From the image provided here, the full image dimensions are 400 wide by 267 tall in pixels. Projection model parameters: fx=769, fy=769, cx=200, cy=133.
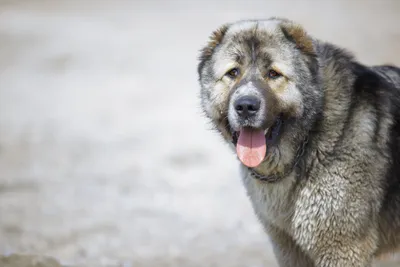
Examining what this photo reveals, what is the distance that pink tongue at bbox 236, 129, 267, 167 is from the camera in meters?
5.13

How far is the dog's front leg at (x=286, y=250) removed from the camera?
17.9 feet

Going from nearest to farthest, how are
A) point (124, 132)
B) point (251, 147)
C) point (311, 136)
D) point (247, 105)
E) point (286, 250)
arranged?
point (247, 105) → point (251, 147) → point (311, 136) → point (286, 250) → point (124, 132)

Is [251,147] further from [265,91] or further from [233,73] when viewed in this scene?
[233,73]

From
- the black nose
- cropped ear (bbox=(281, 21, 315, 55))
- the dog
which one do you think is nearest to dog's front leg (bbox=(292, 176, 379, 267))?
the dog

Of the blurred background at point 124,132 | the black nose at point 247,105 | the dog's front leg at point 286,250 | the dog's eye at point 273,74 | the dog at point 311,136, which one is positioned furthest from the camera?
the blurred background at point 124,132

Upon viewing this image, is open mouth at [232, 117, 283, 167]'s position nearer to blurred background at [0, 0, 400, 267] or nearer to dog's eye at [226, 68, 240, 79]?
dog's eye at [226, 68, 240, 79]

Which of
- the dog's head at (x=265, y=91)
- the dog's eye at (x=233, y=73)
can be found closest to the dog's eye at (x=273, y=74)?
the dog's head at (x=265, y=91)

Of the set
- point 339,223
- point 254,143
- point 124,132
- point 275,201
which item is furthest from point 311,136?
point 124,132

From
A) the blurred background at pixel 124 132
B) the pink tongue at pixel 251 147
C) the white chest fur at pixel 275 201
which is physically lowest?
the blurred background at pixel 124 132

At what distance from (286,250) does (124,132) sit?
18.1ft

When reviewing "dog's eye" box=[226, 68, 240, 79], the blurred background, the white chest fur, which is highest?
"dog's eye" box=[226, 68, 240, 79]

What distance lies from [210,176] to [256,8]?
21.9 ft

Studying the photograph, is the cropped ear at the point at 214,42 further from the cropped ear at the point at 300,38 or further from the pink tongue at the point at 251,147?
the pink tongue at the point at 251,147

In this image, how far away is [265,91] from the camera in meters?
5.07
